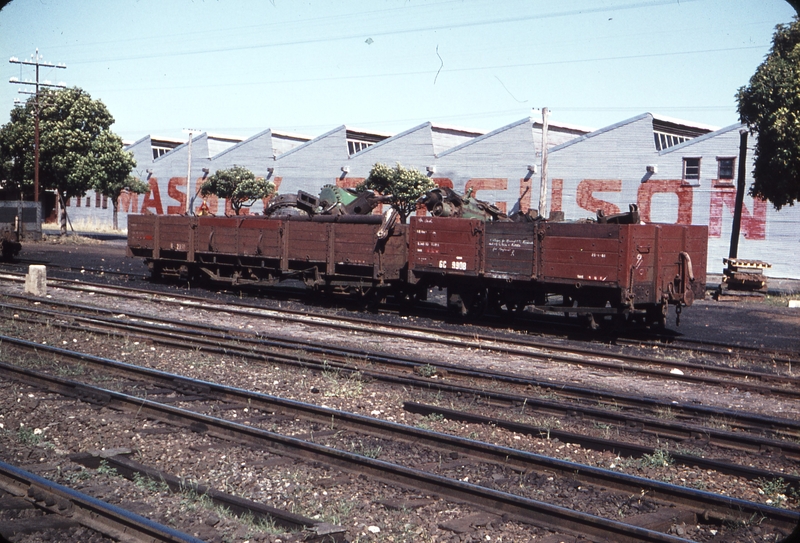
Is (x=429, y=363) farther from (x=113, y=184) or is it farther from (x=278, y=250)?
(x=113, y=184)

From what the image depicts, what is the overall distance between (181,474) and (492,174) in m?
40.5

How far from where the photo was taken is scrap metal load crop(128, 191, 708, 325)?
48.5 feet

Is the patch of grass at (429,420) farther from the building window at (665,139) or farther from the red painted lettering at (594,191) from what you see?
the building window at (665,139)

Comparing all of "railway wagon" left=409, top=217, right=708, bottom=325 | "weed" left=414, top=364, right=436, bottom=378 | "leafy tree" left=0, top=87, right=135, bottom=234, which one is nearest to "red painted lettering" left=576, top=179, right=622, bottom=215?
"railway wagon" left=409, top=217, right=708, bottom=325

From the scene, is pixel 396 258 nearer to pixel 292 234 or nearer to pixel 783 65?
pixel 292 234

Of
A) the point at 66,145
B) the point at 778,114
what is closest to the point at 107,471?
the point at 778,114

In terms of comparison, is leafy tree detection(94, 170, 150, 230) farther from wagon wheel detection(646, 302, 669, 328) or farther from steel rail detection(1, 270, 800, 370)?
wagon wheel detection(646, 302, 669, 328)

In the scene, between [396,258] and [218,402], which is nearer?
[218,402]

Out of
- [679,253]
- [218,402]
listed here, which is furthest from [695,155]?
[218,402]

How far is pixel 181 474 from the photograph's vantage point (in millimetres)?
6508

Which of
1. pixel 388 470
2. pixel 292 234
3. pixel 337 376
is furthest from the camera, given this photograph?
pixel 292 234

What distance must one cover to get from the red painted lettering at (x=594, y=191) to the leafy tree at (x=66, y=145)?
2817 cm

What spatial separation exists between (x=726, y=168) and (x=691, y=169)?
1722mm

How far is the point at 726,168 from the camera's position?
38.0 metres
